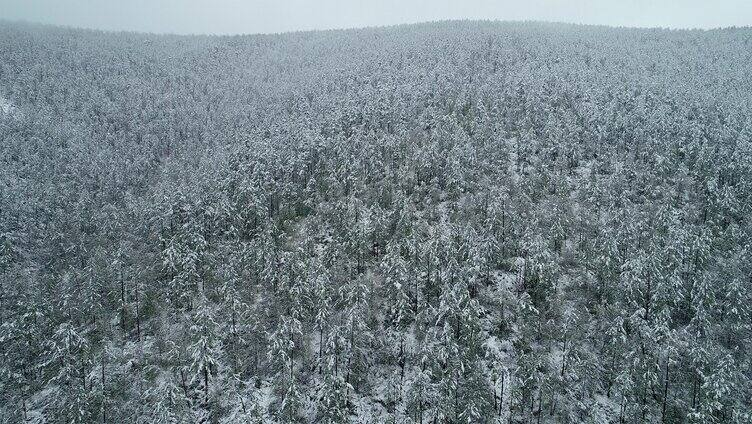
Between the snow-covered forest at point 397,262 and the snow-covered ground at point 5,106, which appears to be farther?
the snow-covered ground at point 5,106

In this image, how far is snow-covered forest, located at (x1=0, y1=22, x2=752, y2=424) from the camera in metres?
41.2

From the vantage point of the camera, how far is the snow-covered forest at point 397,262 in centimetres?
4125

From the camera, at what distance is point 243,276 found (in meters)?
53.5

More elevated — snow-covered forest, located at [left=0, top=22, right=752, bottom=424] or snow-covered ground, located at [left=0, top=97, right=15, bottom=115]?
snow-covered ground, located at [left=0, top=97, right=15, bottom=115]

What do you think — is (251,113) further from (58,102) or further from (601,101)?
(601,101)

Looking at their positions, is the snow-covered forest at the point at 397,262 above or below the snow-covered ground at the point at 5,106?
below

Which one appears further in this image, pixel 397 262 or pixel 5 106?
pixel 5 106

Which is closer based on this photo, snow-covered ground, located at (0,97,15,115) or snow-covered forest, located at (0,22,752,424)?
snow-covered forest, located at (0,22,752,424)

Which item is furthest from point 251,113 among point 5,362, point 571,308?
point 571,308

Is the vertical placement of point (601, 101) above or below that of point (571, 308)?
above

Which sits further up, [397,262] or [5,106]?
[5,106]

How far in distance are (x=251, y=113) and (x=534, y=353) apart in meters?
85.0

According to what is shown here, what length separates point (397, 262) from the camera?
48.8 meters

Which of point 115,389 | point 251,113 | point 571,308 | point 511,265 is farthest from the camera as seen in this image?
point 251,113
